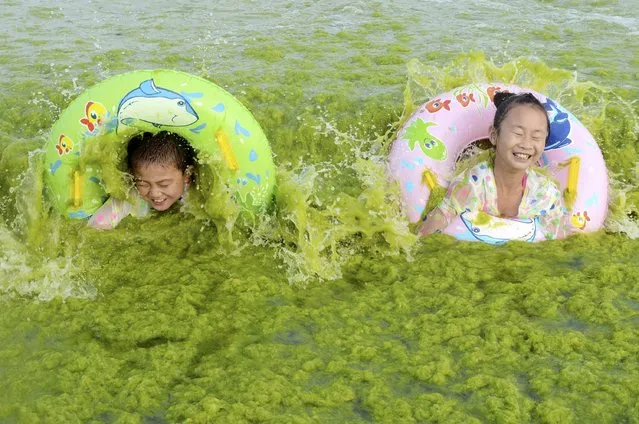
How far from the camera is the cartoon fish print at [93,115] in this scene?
3.62 m

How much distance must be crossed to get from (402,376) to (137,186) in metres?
1.91

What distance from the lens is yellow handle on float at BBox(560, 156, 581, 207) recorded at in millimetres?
4121

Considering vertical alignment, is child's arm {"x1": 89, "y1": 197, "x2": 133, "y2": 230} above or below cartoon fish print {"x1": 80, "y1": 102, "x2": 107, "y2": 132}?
below

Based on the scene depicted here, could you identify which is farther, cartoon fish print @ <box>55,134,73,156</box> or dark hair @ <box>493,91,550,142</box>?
dark hair @ <box>493,91,550,142</box>

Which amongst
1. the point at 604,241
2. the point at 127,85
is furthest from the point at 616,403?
the point at 127,85

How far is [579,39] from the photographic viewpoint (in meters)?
7.35

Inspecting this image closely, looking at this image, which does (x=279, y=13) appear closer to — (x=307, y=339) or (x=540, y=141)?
(x=540, y=141)

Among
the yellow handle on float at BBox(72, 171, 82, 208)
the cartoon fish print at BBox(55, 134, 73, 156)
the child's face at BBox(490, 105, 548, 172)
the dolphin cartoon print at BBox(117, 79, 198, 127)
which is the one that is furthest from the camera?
the child's face at BBox(490, 105, 548, 172)

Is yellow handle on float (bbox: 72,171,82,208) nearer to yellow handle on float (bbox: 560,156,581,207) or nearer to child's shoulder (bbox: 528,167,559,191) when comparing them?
child's shoulder (bbox: 528,167,559,191)

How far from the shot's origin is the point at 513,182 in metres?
4.14

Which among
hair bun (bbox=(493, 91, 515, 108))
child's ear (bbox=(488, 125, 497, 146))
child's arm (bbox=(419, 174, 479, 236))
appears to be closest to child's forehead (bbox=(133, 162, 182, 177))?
child's arm (bbox=(419, 174, 479, 236))

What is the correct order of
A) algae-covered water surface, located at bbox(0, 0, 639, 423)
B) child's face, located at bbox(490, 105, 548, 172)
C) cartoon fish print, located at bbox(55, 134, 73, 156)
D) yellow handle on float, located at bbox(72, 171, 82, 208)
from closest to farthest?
algae-covered water surface, located at bbox(0, 0, 639, 423) < cartoon fish print, located at bbox(55, 134, 73, 156) < yellow handle on float, located at bbox(72, 171, 82, 208) < child's face, located at bbox(490, 105, 548, 172)

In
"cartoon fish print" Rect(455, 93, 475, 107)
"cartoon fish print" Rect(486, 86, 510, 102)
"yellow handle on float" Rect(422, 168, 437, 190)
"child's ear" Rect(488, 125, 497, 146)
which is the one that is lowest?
"yellow handle on float" Rect(422, 168, 437, 190)

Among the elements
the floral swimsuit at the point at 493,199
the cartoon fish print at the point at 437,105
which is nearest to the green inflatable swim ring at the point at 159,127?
the floral swimsuit at the point at 493,199
